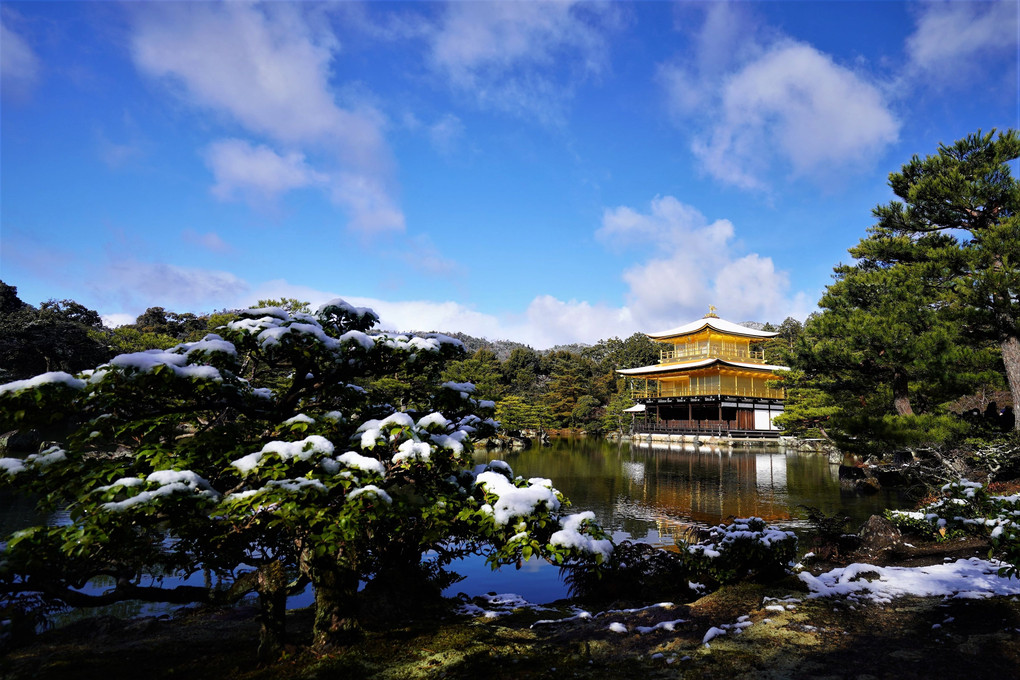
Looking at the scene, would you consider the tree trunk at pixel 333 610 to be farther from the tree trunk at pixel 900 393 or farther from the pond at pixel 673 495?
the tree trunk at pixel 900 393

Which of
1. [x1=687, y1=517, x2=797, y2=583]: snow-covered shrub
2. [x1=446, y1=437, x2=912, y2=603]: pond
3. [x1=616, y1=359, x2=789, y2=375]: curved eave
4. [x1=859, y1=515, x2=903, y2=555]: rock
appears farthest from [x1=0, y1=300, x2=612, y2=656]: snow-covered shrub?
[x1=616, y1=359, x2=789, y2=375]: curved eave

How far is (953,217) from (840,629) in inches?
467

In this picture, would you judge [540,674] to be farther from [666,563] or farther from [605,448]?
[605,448]

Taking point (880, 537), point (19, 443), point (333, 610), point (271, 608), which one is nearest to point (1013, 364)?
point (880, 537)

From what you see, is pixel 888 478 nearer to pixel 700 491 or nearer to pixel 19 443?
pixel 700 491

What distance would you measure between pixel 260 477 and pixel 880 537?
347 inches

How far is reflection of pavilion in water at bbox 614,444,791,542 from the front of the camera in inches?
459

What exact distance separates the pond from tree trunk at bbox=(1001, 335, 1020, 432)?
3573 mm

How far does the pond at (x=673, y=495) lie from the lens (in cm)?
779

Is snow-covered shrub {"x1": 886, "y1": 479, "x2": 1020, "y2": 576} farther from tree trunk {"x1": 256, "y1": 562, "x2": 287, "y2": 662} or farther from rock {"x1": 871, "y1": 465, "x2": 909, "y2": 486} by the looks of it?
rock {"x1": 871, "y1": 465, "x2": 909, "y2": 486}

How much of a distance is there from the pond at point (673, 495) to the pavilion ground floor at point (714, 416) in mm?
7268

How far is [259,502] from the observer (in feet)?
8.76

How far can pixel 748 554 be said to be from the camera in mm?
5656

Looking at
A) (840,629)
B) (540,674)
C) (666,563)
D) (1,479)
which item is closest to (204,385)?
(1,479)
